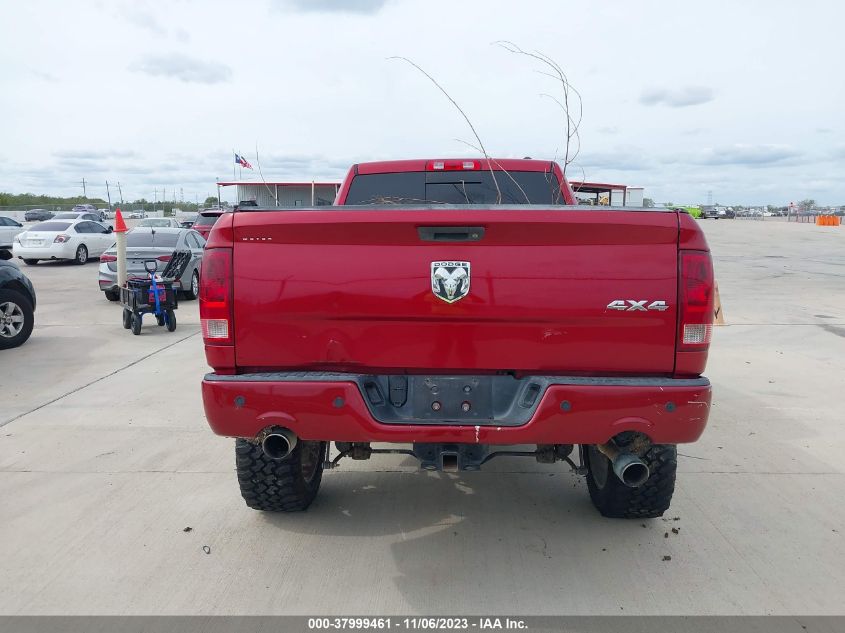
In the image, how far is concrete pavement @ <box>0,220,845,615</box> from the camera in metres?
3.06

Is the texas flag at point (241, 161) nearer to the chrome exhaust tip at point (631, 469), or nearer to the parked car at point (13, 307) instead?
the parked car at point (13, 307)

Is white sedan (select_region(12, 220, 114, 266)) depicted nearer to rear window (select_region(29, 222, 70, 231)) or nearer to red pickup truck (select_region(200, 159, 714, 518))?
rear window (select_region(29, 222, 70, 231))

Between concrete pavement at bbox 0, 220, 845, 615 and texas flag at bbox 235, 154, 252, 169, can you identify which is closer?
concrete pavement at bbox 0, 220, 845, 615

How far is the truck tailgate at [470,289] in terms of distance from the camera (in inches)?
111

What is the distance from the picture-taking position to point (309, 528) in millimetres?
3721

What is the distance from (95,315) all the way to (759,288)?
44.7ft

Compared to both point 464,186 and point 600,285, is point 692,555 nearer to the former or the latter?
point 600,285

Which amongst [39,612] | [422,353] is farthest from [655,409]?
[39,612]

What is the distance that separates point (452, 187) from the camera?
5.01 metres

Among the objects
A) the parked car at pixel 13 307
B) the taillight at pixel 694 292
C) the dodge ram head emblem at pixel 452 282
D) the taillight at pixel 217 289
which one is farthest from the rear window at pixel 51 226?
the taillight at pixel 694 292

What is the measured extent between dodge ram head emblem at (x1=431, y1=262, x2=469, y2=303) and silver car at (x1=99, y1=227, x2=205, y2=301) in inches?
393

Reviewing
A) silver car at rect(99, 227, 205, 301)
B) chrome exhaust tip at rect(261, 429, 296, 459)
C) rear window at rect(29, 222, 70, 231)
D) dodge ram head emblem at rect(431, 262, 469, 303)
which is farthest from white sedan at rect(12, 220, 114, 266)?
dodge ram head emblem at rect(431, 262, 469, 303)

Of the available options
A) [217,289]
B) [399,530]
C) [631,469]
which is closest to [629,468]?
[631,469]

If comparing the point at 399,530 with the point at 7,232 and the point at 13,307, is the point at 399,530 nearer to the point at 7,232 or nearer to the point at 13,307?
the point at 13,307
